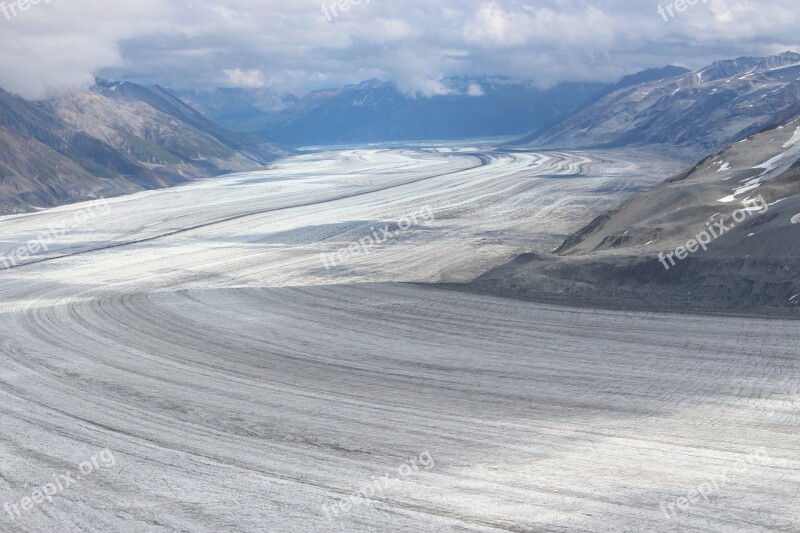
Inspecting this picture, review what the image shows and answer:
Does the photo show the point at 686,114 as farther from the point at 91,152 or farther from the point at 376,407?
the point at 376,407

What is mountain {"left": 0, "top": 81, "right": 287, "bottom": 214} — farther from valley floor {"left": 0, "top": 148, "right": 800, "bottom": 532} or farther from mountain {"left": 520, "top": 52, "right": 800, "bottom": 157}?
mountain {"left": 520, "top": 52, "right": 800, "bottom": 157}

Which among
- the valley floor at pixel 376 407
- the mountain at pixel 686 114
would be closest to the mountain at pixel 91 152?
the valley floor at pixel 376 407

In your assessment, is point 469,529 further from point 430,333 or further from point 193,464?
point 430,333

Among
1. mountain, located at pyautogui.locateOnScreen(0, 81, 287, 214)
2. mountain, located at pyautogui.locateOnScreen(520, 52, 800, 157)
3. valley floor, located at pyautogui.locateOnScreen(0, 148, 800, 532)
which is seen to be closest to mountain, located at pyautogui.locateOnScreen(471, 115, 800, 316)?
valley floor, located at pyautogui.locateOnScreen(0, 148, 800, 532)

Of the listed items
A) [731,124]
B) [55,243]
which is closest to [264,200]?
[55,243]

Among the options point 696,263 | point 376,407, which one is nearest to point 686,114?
point 696,263

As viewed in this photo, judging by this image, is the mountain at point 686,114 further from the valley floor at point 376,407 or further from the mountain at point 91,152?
the valley floor at point 376,407
